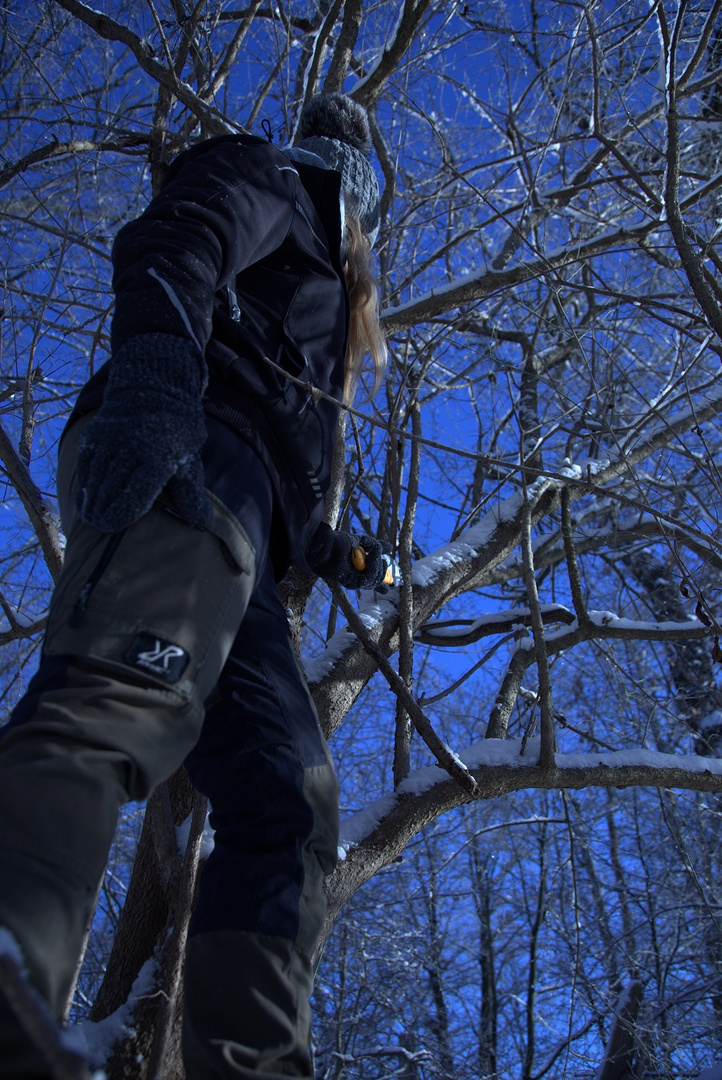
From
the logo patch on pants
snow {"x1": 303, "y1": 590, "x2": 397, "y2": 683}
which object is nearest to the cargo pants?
the logo patch on pants

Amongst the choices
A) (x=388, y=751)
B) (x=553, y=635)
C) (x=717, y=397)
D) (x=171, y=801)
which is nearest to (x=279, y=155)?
(x=171, y=801)

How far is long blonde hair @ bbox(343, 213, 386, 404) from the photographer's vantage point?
70.2 inches

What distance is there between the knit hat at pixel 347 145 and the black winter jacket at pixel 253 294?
261 millimetres

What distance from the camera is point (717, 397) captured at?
3154mm

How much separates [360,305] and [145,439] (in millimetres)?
984

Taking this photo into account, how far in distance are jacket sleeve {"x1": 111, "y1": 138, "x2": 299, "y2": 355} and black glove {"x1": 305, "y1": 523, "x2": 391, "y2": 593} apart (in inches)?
30.5

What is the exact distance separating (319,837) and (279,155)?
1.23 metres

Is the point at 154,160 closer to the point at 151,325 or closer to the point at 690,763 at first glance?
the point at 151,325

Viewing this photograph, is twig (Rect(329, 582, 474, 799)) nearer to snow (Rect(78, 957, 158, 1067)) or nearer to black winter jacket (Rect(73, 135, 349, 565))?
black winter jacket (Rect(73, 135, 349, 565))

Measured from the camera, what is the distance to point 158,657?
978 mm

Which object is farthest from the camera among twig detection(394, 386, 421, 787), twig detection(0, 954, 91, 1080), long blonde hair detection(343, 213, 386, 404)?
twig detection(394, 386, 421, 787)

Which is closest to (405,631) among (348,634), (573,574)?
(348,634)

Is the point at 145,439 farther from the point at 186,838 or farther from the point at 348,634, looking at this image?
the point at 348,634

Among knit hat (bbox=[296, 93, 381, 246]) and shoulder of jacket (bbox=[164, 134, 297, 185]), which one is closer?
shoulder of jacket (bbox=[164, 134, 297, 185])
